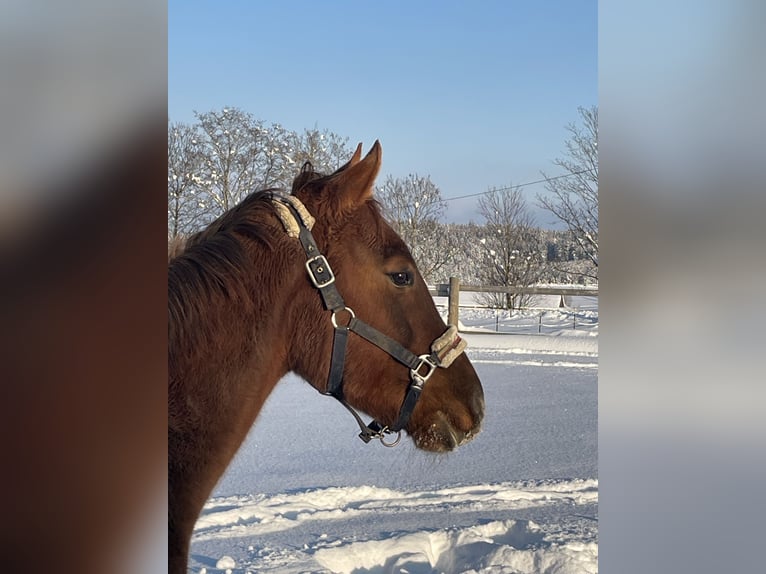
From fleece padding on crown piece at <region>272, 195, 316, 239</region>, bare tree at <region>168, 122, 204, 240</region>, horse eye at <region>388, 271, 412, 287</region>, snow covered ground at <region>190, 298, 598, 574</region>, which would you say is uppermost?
bare tree at <region>168, 122, 204, 240</region>

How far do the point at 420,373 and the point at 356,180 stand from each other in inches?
18.4

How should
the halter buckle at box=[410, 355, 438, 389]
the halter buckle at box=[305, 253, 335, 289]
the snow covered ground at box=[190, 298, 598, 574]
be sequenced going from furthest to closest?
the snow covered ground at box=[190, 298, 598, 574] < the halter buckle at box=[410, 355, 438, 389] < the halter buckle at box=[305, 253, 335, 289]

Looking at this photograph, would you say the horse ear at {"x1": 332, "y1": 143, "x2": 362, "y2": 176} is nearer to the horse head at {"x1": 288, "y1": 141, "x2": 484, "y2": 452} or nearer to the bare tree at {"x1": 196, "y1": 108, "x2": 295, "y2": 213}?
the horse head at {"x1": 288, "y1": 141, "x2": 484, "y2": 452}

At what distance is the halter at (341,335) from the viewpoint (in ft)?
3.89

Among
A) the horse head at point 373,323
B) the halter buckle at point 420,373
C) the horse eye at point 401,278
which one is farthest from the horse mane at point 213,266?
the halter buckle at point 420,373

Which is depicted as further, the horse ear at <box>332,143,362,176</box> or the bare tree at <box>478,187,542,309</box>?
the bare tree at <box>478,187,542,309</box>

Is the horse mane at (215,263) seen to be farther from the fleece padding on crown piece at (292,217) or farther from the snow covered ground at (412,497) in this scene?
the snow covered ground at (412,497)

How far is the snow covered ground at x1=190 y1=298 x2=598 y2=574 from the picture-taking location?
272 cm

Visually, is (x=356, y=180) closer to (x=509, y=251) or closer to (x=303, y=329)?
(x=303, y=329)

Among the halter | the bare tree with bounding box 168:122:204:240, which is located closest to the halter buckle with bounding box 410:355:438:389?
the halter

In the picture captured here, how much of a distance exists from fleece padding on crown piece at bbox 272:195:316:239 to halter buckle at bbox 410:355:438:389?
40cm
